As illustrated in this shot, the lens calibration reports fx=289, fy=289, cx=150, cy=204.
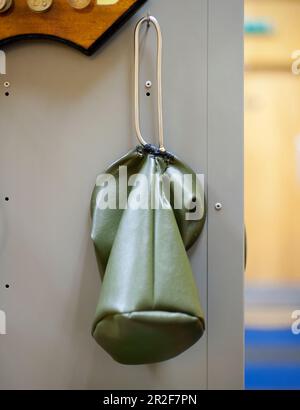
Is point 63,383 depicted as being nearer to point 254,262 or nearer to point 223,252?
point 223,252

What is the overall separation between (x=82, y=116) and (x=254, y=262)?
2.22 feet

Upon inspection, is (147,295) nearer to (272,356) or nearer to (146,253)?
Result: (146,253)

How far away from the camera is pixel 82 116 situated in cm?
57

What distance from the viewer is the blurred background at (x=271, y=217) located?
2.78 feet

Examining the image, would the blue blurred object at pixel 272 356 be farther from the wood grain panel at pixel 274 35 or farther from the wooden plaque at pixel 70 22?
the wooden plaque at pixel 70 22

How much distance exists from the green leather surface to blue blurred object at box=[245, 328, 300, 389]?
1.85 ft

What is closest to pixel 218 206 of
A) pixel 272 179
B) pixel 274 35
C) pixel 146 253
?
pixel 146 253

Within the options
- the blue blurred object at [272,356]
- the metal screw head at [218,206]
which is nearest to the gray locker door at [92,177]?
the metal screw head at [218,206]

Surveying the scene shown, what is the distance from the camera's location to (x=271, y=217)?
92 centimetres

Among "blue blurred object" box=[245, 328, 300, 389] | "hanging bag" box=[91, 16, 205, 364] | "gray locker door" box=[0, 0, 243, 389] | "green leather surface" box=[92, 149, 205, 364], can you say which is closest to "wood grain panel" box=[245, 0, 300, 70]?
"gray locker door" box=[0, 0, 243, 389]

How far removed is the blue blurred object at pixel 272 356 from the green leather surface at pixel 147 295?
0.56m

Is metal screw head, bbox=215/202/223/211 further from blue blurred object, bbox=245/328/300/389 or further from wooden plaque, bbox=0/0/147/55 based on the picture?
blue blurred object, bbox=245/328/300/389

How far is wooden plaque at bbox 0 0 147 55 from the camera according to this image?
1.71 feet
